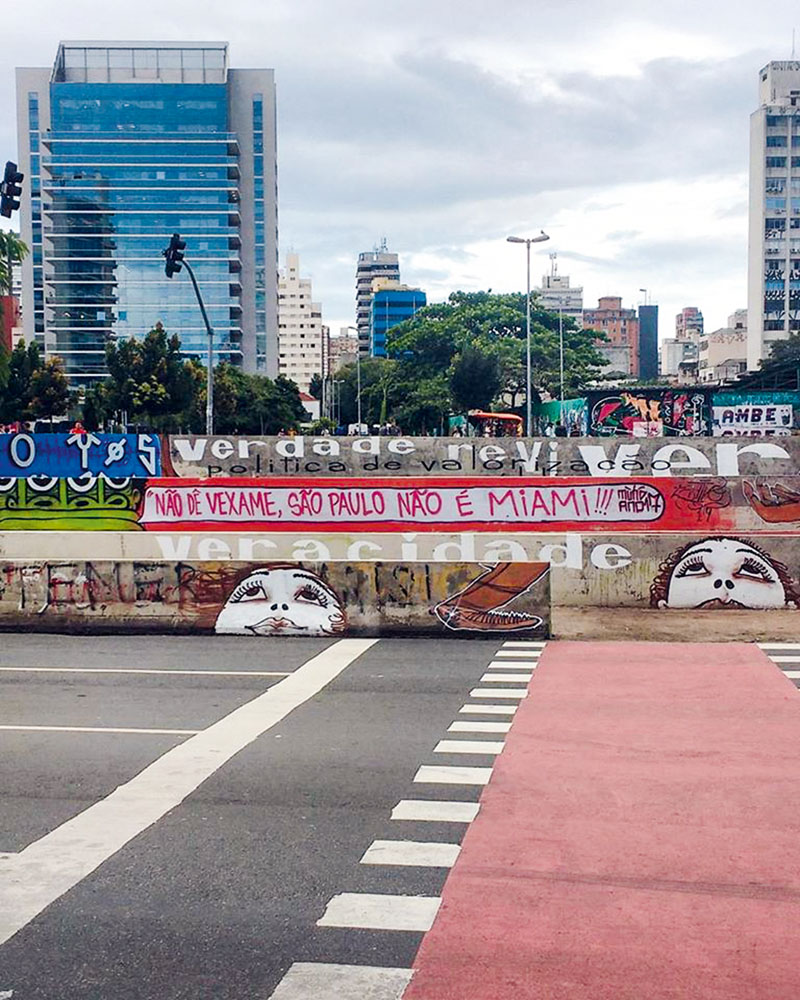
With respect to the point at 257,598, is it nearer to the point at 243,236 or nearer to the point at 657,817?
the point at 657,817

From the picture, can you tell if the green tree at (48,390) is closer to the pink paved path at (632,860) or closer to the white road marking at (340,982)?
the pink paved path at (632,860)

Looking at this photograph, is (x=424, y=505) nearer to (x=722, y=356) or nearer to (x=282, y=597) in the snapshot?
(x=282, y=597)

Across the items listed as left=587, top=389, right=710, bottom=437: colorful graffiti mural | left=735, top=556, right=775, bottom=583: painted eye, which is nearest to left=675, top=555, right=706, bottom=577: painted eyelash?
left=735, top=556, right=775, bottom=583: painted eye

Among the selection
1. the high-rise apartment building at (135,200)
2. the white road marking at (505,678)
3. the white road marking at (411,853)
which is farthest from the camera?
the high-rise apartment building at (135,200)

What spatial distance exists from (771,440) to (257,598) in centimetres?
1697

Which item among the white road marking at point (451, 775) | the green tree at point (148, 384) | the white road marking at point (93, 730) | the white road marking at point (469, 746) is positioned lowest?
the white road marking at point (93, 730)

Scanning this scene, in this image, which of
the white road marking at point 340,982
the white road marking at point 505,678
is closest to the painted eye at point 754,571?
the white road marking at point 505,678

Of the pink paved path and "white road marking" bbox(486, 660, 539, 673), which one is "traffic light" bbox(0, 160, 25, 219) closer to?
"white road marking" bbox(486, 660, 539, 673)

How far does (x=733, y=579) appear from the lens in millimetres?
19656

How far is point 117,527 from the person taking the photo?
30297 mm

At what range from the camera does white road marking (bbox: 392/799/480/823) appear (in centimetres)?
898

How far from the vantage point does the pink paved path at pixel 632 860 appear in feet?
20.6

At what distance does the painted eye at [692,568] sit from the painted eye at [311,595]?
5.99 meters

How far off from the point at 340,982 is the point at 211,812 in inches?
128
